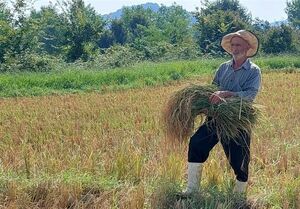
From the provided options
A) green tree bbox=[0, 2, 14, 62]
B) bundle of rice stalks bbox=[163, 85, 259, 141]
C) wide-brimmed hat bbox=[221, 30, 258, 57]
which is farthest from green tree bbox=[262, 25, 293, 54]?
bundle of rice stalks bbox=[163, 85, 259, 141]

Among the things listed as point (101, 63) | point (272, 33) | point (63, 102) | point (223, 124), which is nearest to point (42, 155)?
point (223, 124)

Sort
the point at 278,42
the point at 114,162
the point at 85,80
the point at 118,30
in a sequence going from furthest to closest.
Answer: the point at 118,30 < the point at 278,42 < the point at 85,80 < the point at 114,162

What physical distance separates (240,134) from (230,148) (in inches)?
6.4

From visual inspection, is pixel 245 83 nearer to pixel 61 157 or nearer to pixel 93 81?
pixel 61 157

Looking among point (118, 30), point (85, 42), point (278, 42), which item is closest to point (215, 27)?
point (278, 42)

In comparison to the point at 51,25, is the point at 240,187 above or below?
below

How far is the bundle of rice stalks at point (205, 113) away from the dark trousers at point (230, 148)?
70 millimetres

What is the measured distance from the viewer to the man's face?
3871 millimetres

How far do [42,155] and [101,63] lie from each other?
12.5 metres

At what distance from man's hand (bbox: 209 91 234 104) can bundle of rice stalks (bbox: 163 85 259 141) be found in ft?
0.12

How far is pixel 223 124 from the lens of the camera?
3734 millimetres

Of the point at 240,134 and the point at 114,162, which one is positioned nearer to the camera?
the point at 240,134

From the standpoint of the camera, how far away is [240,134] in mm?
3791

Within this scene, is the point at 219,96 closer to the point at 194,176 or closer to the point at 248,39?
the point at 248,39
